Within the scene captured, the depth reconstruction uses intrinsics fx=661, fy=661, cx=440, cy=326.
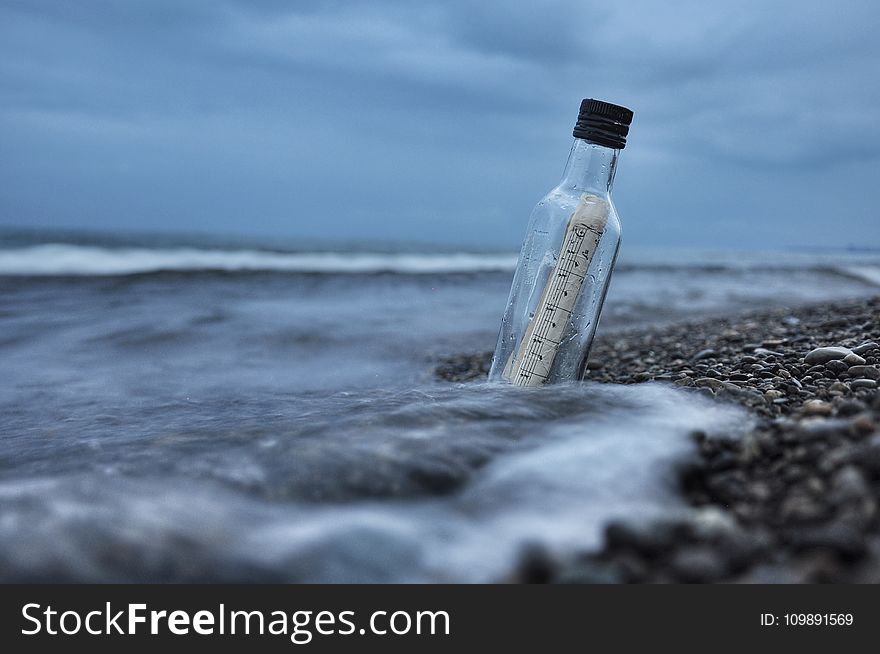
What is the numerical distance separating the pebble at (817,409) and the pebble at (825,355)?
76 centimetres

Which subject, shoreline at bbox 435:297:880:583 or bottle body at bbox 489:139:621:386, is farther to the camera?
bottle body at bbox 489:139:621:386

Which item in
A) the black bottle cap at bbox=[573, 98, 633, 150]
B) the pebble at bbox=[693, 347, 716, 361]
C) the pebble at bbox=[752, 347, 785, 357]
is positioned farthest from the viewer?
the pebble at bbox=[693, 347, 716, 361]

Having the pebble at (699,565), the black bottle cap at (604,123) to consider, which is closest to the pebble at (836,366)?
the black bottle cap at (604,123)

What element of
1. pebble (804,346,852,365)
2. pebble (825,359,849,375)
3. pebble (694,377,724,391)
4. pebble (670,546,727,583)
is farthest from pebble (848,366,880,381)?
pebble (670,546,727,583)

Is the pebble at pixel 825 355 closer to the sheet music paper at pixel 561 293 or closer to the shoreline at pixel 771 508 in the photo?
the shoreline at pixel 771 508

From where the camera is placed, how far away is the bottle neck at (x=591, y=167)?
7.22 feet

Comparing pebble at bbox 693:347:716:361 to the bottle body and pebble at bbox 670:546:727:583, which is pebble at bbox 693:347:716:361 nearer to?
the bottle body

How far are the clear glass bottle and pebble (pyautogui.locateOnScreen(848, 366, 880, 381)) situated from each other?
2.67 ft

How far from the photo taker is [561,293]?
222cm

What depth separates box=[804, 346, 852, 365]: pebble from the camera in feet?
7.32

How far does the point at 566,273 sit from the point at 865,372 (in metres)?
0.94

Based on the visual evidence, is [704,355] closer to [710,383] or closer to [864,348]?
[864,348]

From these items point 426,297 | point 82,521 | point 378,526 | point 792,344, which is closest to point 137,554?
point 82,521

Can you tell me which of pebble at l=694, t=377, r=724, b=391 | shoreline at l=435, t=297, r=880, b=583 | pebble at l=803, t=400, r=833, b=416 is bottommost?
shoreline at l=435, t=297, r=880, b=583
